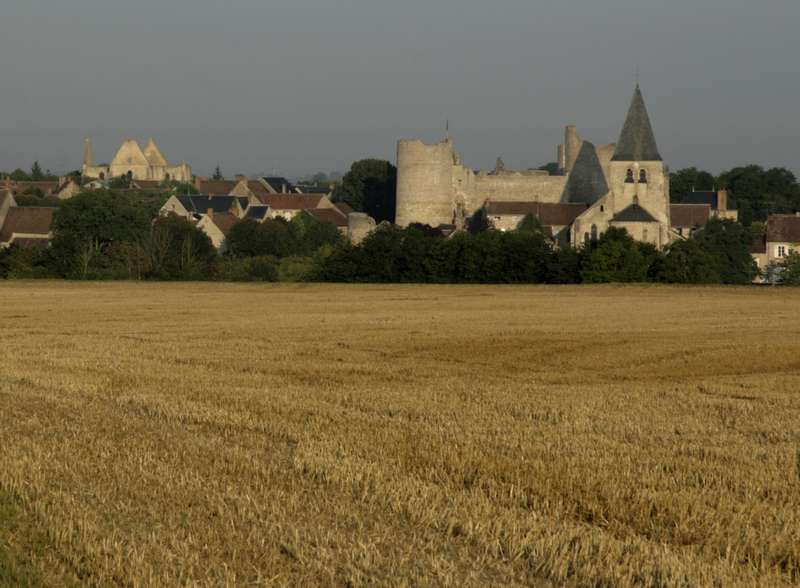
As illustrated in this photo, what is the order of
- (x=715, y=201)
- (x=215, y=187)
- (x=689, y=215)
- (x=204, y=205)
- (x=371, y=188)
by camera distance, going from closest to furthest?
(x=689, y=215) → (x=204, y=205) → (x=715, y=201) → (x=371, y=188) → (x=215, y=187)

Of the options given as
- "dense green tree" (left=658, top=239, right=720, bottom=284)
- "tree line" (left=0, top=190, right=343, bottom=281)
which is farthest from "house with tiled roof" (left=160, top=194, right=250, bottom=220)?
"dense green tree" (left=658, top=239, right=720, bottom=284)

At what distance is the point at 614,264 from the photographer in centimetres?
5409

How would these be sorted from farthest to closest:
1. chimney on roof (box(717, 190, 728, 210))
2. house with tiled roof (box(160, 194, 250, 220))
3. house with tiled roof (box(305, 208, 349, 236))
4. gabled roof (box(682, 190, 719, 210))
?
gabled roof (box(682, 190, 719, 210)), chimney on roof (box(717, 190, 728, 210)), house with tiled roof (box(160, 194, 250, 220)), house with tiled roof (box(305, 208, 349, 236))

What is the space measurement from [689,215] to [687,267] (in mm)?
55240

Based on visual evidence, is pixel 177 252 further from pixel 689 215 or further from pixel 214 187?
pixel 214 187

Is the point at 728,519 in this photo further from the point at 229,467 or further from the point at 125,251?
the point at 125,251

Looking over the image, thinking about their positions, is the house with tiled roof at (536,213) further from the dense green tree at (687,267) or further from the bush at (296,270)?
the dense green tree at (687,267)

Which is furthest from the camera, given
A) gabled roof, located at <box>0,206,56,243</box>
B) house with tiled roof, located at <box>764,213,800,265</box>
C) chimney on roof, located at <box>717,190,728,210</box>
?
chimney on roof, located at <box>717,190,728,210</box>

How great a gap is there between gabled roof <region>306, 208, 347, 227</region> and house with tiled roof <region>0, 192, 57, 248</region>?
26.5 m

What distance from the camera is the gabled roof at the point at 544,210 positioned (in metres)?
99.8

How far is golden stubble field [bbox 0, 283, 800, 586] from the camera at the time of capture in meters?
6.55

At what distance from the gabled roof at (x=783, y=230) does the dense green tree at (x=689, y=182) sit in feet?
157

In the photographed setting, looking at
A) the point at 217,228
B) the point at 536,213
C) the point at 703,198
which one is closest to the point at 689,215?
the point at 536,213

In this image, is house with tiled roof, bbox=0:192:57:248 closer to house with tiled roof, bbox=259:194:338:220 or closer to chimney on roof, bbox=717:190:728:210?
house with tiled roof, bbox=259:194:338:220
